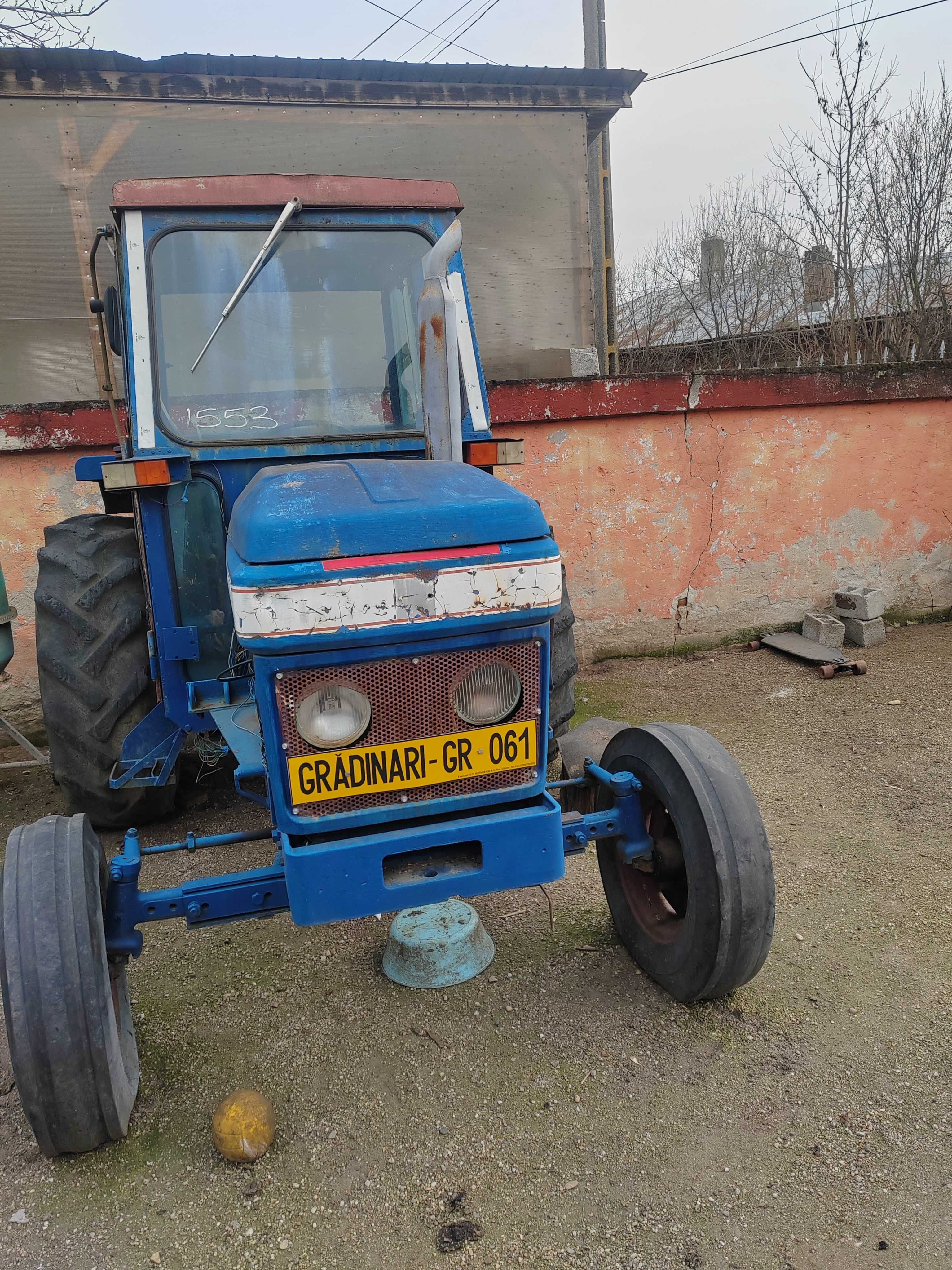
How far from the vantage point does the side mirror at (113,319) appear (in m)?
3.11

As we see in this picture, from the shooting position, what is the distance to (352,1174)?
204cm

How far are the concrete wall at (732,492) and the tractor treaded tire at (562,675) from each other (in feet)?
6.64

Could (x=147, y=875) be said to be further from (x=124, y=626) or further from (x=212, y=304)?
(x=212, y=304)

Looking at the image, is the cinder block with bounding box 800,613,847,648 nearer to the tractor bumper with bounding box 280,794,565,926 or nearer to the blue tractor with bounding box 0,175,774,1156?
the blue tractor with bounding box 0,175,774,1156

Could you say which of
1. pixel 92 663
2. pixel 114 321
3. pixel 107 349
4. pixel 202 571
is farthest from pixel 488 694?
pixel 114 321

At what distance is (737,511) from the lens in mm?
6035

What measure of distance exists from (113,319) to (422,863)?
237 centimetres

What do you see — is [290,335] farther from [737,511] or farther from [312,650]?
[737,511]

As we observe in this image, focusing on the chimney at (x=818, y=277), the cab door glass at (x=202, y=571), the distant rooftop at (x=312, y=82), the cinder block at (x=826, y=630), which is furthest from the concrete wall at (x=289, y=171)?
the cab door glass at (x=202, y=571)

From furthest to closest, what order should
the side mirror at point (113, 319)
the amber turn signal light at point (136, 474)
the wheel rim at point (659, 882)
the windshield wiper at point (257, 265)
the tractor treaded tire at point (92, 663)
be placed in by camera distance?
the tractor treaded tire at point (92, 663)
the side mirror at point (113, 319)
the windshield wiper at point (257, 265)
the amber turn signal light at point (136, 474)
the wheel rim at point (659, 882)

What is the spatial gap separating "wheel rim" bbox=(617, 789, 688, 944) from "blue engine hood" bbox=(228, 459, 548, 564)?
3.53 feet

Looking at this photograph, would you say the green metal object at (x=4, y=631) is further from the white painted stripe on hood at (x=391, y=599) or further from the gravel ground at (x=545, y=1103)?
the white painted stripe on hood at (x=391, y=599)

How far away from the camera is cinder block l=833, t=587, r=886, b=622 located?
6.09m

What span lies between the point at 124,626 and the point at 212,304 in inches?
50.3
